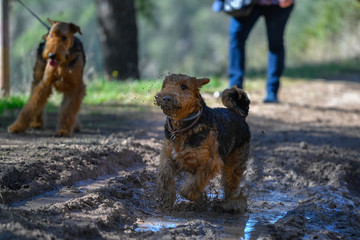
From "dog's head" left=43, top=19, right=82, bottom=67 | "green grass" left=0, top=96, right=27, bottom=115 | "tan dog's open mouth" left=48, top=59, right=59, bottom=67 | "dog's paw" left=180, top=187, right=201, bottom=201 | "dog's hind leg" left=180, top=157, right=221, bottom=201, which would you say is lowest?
"dog's paw" left=180, top=187, right=201, bottom=201

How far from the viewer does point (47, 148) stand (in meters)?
5.27

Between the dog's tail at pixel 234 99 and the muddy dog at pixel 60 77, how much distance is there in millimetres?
2435

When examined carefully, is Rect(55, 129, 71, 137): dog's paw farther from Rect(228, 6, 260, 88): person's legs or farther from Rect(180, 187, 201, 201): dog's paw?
Rect(228, 6, 260, 88): person's legs

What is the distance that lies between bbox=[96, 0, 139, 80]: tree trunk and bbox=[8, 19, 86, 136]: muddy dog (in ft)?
17.8

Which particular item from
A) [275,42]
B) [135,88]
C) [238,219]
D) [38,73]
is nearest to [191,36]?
[135,88]

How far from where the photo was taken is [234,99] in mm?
4641

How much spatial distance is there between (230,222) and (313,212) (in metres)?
0.79

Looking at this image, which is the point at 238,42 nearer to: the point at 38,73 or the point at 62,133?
the point at 38,73

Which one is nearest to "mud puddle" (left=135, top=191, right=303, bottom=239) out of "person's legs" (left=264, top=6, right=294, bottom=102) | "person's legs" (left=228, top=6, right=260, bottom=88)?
"person's legs" (left=228, top=6, right=260, bottom=88)

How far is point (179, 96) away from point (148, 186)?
Result: 4.53 ft

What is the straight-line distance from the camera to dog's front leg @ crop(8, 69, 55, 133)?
20.4 feet

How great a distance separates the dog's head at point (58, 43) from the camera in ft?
19.9

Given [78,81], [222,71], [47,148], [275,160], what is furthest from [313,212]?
[222,71]

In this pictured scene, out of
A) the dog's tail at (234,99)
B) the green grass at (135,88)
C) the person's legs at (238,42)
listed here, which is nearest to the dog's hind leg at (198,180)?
the dog's tail at (234,99)
